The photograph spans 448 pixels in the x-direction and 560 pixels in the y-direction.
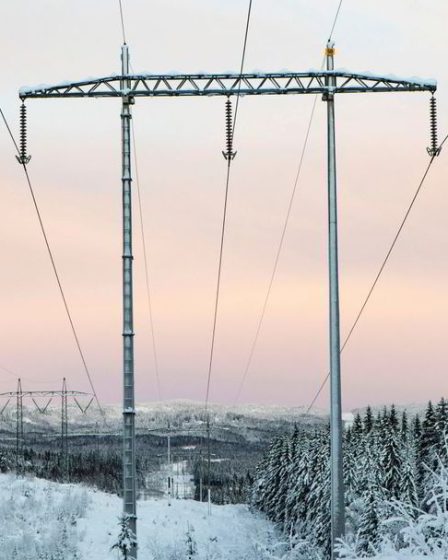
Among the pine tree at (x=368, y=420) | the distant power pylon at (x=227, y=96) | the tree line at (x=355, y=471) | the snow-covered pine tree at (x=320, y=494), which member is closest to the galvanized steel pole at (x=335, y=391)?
the distant power pylon at (x=227, y=96)

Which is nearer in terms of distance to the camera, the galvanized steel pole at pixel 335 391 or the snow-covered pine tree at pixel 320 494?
the galvanized steel pole at pixel 335 391

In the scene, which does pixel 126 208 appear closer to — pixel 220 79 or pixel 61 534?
pixel 220 79

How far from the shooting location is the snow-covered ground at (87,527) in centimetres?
4859

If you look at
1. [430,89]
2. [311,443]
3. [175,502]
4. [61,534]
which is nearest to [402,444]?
[311,443]

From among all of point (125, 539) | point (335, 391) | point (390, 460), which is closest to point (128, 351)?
point (125, 539)

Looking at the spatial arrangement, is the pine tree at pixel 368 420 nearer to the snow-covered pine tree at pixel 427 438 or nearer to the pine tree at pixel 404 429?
the pine tree at pixel 404 429

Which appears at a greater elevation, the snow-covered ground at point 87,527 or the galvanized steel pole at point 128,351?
the galvanized steel pole at point 128,351

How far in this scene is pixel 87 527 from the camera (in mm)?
59969

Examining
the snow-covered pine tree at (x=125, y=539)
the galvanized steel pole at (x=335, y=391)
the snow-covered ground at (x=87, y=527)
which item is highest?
the galvanized steel pole at (x=335, y=391)

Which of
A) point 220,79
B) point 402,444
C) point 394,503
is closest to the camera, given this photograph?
point 394,503

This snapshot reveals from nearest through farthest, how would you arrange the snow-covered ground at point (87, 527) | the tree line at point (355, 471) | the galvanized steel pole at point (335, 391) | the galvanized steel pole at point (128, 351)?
the galvanized steel pole at point (335, 391), the galvanized steel pole at point (128, 351), the snow-covered ground at point (87, 527), the tree line at point (355, 471)

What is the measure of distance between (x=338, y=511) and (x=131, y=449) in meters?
3.94

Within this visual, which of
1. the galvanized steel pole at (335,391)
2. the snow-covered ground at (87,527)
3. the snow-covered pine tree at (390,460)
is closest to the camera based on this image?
the galvanized steel pole at (335,391)

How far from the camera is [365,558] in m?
8.38
